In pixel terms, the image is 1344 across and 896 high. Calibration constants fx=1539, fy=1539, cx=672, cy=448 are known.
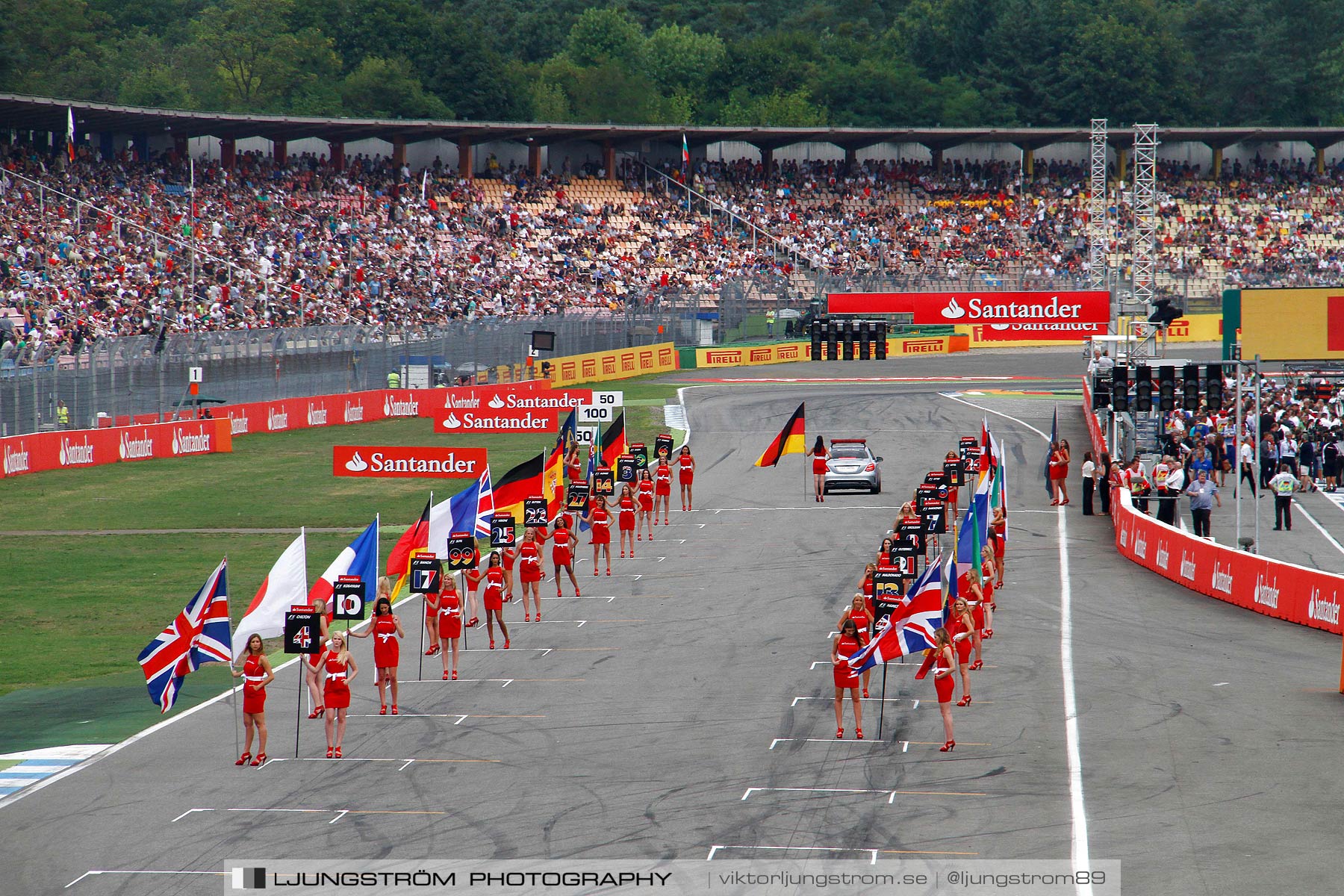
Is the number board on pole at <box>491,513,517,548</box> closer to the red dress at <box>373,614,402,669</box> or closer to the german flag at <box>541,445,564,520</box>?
the german flag at <box>541,445,564,520</box>

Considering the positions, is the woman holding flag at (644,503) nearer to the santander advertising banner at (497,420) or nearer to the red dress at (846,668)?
the santander advertising banner at (497,420)

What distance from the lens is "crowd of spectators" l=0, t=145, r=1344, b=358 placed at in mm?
56188

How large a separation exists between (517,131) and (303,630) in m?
67.4

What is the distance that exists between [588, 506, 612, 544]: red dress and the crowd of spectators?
21422 mm

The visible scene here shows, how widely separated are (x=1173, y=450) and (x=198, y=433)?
2824cm

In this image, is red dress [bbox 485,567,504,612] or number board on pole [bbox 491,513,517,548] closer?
red dress [bbox 485,567,504,612]

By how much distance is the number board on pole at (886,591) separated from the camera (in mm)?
19078

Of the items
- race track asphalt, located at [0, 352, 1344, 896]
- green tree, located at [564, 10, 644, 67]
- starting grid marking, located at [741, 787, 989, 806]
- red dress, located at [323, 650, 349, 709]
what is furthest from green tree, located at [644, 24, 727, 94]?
starting grid marking, located at [741, 787, 989, 806]

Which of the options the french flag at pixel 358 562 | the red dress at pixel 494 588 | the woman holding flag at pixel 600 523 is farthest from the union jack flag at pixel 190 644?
the woman holding flag at pixel 600 523

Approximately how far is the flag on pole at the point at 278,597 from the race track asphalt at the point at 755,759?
135cm

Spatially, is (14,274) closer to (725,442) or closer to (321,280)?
(321,280)

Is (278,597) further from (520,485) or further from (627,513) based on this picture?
(627,513)

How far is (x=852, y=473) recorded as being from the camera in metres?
38.1

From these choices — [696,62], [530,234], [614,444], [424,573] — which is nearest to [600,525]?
[614,444]
